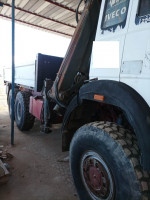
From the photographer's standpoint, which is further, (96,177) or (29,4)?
(29,4)

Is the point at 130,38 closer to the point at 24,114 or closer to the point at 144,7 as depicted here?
the point at 144,7

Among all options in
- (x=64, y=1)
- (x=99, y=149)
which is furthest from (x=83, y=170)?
(x=64, y=1)

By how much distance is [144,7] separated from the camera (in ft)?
4.96

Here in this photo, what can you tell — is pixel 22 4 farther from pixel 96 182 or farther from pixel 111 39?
pixel 96 182

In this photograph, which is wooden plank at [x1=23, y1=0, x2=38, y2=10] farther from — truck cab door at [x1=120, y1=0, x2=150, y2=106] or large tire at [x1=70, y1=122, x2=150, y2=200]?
large tire at [x1=70, y1=122, x2=150, y2=200]

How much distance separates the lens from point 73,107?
7.09ft

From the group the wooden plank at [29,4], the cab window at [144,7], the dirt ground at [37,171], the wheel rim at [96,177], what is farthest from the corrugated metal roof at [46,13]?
the wheel rim at [96,177]

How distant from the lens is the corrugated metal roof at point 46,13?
18.0ft

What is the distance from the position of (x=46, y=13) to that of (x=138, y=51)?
5679 mm

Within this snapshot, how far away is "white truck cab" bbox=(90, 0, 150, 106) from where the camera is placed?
146cm

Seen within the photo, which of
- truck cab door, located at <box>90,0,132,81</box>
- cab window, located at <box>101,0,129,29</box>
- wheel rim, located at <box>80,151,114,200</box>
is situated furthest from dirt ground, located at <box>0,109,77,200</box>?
cab window, located at <box>101,0,129,29</box>

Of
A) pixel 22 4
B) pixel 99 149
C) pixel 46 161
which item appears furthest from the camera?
pixel 22 4

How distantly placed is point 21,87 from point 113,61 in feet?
13.2

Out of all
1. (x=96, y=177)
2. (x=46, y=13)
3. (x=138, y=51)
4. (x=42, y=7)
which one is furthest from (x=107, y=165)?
(x=46, y=13)
